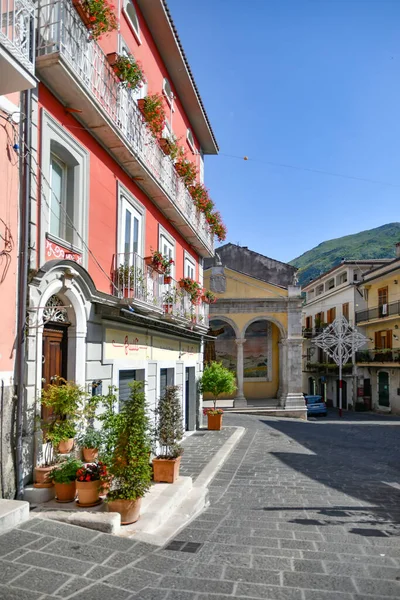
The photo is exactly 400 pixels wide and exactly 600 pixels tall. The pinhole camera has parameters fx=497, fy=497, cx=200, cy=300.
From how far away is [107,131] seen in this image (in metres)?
8.88

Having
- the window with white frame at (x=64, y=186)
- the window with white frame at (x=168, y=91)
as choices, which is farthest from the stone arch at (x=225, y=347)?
the window with white frame at (x=64, y=186)

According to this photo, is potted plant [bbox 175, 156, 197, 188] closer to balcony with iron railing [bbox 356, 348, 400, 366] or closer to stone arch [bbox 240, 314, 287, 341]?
stone arch [bbox 240, 314, 287, 341]

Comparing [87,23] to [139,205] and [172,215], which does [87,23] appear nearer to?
[139,205]

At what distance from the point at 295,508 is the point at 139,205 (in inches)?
281

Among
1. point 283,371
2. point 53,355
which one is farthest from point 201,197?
point 283,371

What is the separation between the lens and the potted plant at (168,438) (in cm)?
848

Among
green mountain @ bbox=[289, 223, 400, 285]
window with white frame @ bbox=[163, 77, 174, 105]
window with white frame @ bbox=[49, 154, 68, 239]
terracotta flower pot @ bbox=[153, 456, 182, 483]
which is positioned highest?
green mountain @ bbox=[289, 223, 400, 285]

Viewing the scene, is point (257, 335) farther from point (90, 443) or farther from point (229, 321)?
point (90, 443)

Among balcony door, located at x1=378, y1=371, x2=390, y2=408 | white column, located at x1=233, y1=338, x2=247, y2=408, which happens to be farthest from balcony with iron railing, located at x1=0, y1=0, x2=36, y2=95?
balcony door, located at x1=378, y1=371, x2=390, y2=408

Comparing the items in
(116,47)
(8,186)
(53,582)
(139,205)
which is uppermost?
(116,47)

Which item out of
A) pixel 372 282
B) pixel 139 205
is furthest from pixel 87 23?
pixel 372 282

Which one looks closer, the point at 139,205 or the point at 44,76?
the point at 44,76

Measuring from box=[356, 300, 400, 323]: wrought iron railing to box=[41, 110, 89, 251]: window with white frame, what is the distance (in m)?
31.3

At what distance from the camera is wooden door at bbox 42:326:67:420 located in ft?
24.3
